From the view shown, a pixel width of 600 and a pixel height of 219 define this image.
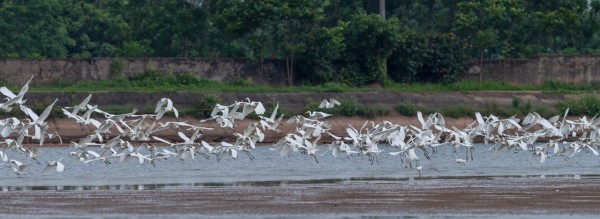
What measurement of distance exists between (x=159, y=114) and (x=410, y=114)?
14.2m

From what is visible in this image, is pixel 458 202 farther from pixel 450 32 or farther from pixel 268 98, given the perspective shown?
pixel 450 32

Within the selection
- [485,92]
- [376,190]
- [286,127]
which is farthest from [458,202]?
[485,92]

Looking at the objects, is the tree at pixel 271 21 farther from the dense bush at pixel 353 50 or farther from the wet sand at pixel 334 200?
the wet sand at pixel 334 200

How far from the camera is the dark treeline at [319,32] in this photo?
40625 millimetres

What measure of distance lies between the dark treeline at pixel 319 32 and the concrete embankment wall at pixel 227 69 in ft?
2.07

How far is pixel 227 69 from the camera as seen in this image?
Result: 40812 mm

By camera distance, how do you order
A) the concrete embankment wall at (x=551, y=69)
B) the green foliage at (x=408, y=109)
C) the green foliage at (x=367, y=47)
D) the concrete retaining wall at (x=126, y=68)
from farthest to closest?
the concrete embankment wall at (x=551, y=69)
the green foliage at (x=367, y=47)
the concrete retaining wall at (x=126, y=68)
the green foliage at (x=408, y=109)

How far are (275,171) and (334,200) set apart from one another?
19.2 feet

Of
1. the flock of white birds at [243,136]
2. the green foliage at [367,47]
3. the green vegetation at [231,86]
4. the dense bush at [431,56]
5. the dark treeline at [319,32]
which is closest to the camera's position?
the flock of white birds at [243,136]

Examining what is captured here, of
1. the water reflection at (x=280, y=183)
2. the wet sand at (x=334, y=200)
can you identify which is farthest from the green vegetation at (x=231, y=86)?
the wet sand at (x=334, y=200)

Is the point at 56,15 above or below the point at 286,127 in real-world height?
above

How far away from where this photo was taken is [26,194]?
2073 centimetres

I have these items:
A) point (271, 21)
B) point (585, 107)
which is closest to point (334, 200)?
point (585, 107)

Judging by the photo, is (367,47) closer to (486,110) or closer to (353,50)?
(353,50)
